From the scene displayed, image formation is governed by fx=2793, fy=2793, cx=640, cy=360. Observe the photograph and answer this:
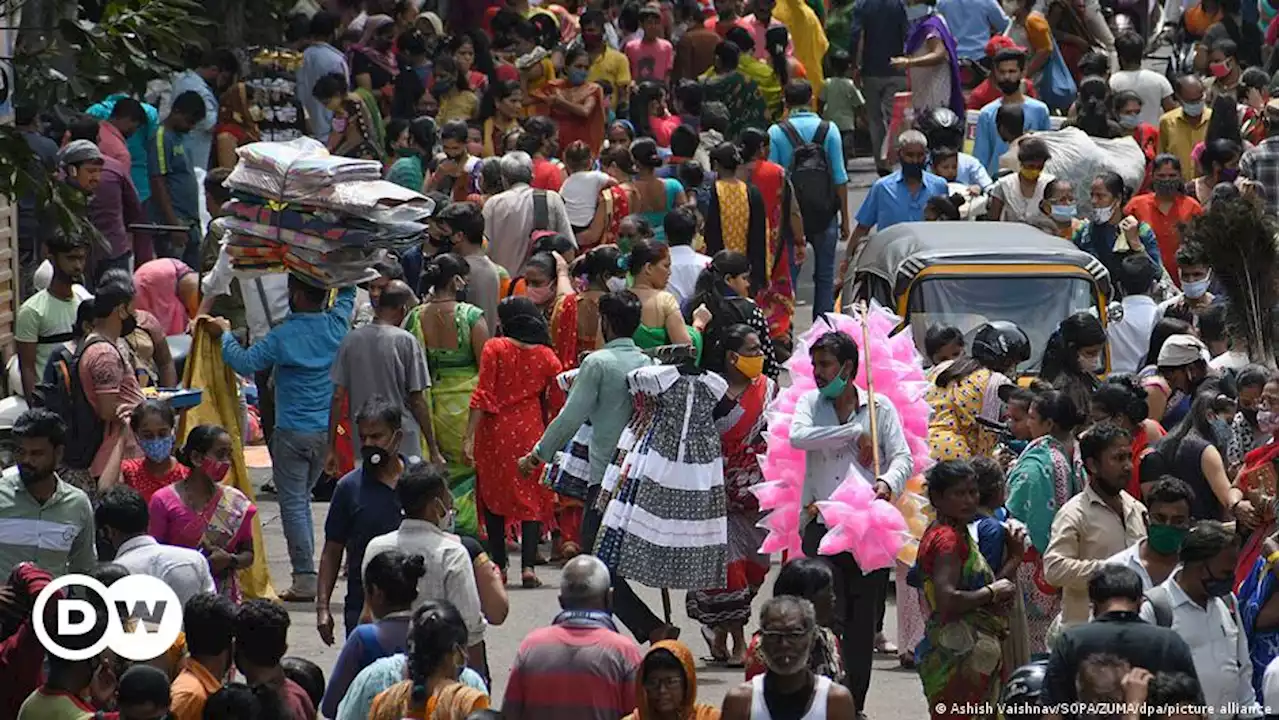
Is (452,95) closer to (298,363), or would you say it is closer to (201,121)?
(201,121)

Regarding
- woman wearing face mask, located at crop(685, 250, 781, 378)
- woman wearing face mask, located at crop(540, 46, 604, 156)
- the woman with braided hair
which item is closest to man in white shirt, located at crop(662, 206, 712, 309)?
woman wearing face mask, located at crop(685, 250, 781, 378)

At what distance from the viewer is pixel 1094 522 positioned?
1034 centimetres

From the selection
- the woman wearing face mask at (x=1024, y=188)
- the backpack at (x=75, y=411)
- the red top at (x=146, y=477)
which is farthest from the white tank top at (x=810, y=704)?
the woman wearing face mask at (x=1024, y=188)

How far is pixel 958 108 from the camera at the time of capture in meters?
22.5

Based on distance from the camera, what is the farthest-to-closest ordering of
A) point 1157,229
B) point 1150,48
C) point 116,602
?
point 1150,48 → point 1157,229 → point 116,602

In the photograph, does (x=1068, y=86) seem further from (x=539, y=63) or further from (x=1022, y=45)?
(x=539, y=63)

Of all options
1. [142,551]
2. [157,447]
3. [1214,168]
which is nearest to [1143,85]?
[1214,168]

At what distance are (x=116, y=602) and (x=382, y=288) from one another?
5089mm

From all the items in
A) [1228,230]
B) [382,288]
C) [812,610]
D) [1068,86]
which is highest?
[812,610]

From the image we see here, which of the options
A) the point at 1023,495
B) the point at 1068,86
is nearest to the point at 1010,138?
the point at 1068,86

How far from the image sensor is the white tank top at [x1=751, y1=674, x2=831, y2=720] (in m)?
8.41

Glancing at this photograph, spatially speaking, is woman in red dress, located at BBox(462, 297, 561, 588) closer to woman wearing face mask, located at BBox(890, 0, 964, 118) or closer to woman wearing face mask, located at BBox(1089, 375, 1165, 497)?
woman wearing face mask, located at BBox(1089, 375, 1165, 497)

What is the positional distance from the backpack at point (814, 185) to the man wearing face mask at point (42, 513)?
9.16 m

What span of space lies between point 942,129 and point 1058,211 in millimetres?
2038
